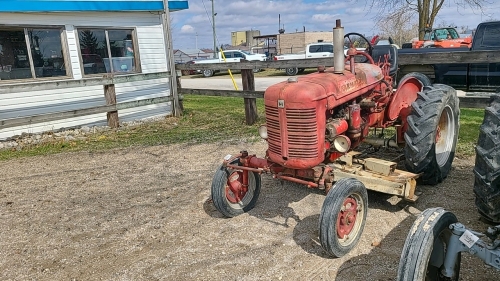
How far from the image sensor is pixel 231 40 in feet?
223

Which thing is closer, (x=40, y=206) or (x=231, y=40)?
(x=40, y=206)

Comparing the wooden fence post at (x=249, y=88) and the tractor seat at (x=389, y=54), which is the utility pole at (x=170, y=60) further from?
the tractor seat at (x=389, y=54)

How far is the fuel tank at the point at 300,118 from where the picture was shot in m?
3.40

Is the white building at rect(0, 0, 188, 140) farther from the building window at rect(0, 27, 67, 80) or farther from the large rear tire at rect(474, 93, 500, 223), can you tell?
the large rear tire at rect(474, 93, 500, 223)

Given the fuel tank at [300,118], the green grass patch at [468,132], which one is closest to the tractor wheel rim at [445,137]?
the green grass patch at [468,132]

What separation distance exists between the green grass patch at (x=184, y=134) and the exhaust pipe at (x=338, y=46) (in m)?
2.78

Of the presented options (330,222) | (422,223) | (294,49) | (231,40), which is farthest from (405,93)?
(231,40)

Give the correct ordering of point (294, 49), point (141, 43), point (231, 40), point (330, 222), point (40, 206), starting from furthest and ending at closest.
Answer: point (231, 40), point (294, 49), point (141, 43), point (40, 206), point (330, 222)

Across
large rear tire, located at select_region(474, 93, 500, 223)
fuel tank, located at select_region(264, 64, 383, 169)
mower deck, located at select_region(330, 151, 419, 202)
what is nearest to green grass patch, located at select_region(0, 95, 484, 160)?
mower deck, located at select_region(330, 151, 419, 202)

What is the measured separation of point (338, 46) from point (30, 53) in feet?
23.2

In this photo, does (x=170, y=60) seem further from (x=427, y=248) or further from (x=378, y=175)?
(x=427, y=248)

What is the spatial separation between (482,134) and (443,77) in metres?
7.81

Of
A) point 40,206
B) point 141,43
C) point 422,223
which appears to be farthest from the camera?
point 141,43

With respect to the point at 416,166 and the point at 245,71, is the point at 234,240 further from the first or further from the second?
the point at 245,71
